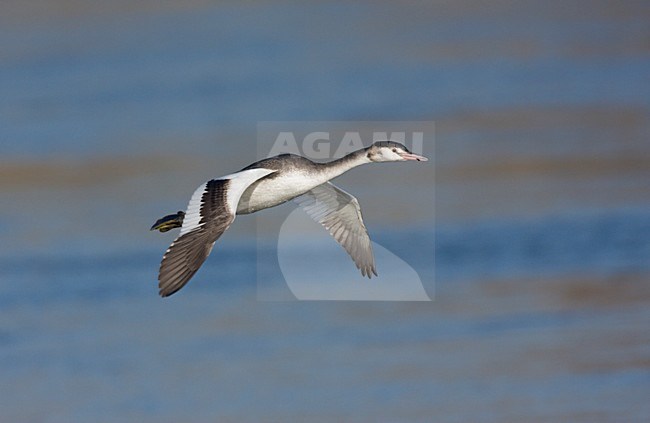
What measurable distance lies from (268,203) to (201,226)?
4.17 feet

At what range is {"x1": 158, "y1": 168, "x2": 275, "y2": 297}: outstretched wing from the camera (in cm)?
1118

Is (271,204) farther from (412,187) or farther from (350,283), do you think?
(412,187)

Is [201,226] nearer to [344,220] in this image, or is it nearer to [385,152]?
[385,152]

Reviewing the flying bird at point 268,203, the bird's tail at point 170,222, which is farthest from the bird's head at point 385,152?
the bird's tail at point 170,222

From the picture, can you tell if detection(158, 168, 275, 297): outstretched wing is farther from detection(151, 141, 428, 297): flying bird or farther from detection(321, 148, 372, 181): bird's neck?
detection(321, 148, 372, 181): bird's neck

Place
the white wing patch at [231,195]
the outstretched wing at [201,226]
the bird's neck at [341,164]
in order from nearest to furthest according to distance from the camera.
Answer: the outstretched wing at [201,226], the white wing patch at [231,195], the bird's neck at [341,164]

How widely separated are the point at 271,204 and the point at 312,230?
3593mm

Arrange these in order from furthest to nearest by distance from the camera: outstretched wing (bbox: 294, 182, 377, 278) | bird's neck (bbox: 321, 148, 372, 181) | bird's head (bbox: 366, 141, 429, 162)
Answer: outstretched wing (bbox: 294, 182, 377, 278) < bird's head (bbox: 366, 141, 429, 162) < bird's neck (bbox: 321, 148, 372, 181)

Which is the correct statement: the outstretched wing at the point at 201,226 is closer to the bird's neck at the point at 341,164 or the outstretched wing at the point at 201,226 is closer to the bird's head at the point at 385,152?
the bird's neck at the point at 341,164

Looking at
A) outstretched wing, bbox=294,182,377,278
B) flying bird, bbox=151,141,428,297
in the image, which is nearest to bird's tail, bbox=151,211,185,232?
flying bird, bbox=151,141,428,297

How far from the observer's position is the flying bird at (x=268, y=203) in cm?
1138

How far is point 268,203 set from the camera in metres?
12.9

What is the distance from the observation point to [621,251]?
1636cm

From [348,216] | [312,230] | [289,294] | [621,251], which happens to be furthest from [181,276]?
[621,251]
